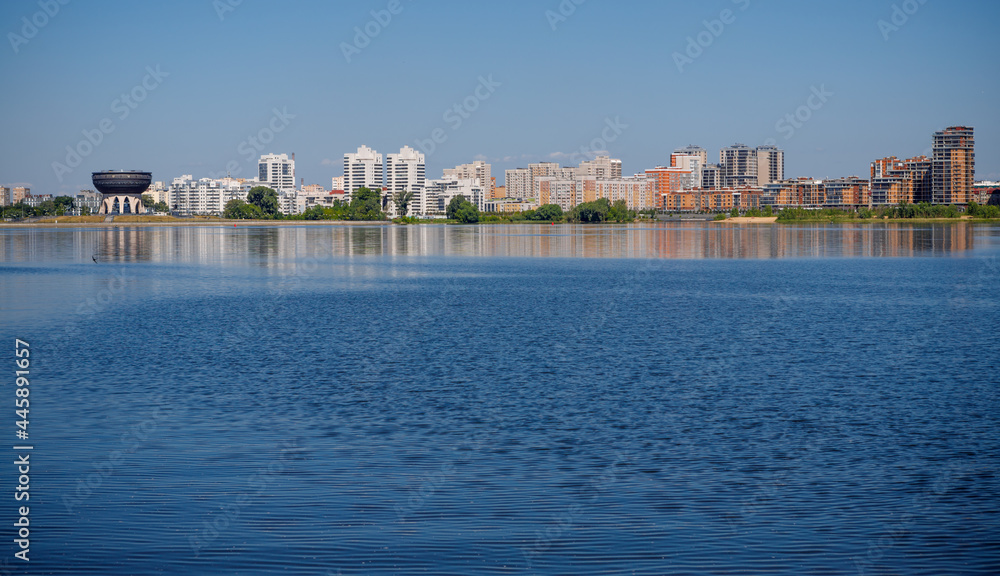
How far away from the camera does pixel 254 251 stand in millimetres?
58906

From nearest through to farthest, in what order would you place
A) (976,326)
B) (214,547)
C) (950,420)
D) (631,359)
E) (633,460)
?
1. (214,547)
2. (633,460)
3. (950,420)
4. (631,359)
5. (976,326)

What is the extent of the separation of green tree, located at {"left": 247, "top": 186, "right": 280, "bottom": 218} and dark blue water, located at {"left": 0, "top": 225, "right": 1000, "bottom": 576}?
15576cm

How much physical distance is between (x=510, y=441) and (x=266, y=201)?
17262cm

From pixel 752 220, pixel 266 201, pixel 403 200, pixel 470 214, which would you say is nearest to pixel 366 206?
pixel 403 200

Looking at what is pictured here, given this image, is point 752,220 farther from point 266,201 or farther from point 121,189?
point 121,189

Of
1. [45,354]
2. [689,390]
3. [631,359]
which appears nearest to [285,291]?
[45,354]

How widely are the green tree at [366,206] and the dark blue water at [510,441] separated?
144 metres

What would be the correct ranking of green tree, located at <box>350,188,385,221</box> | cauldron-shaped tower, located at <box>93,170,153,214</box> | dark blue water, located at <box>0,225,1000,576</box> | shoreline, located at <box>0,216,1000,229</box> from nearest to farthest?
dark blue water, located at <box>0,225,1000,576</box> → shoreline, located at <box>0,216,1000,229</box> → green tree, located at <box>350,188,385,221</box> → cauldron-shaped tower, located at <box>93,170,153,214</box>

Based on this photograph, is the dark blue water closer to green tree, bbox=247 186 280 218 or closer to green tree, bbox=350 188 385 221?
green tree, bbox=350 188 385 221

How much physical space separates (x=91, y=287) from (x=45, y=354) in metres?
15.4

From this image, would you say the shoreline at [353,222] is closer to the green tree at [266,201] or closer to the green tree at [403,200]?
the green tree at [403,200]

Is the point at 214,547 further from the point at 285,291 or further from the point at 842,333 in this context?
the point at 285,291

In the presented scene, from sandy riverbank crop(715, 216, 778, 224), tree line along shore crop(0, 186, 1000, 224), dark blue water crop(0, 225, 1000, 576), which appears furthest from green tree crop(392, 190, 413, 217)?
dark blue water crop(0, 225, 1000, 576)

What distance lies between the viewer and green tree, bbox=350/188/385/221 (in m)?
167
